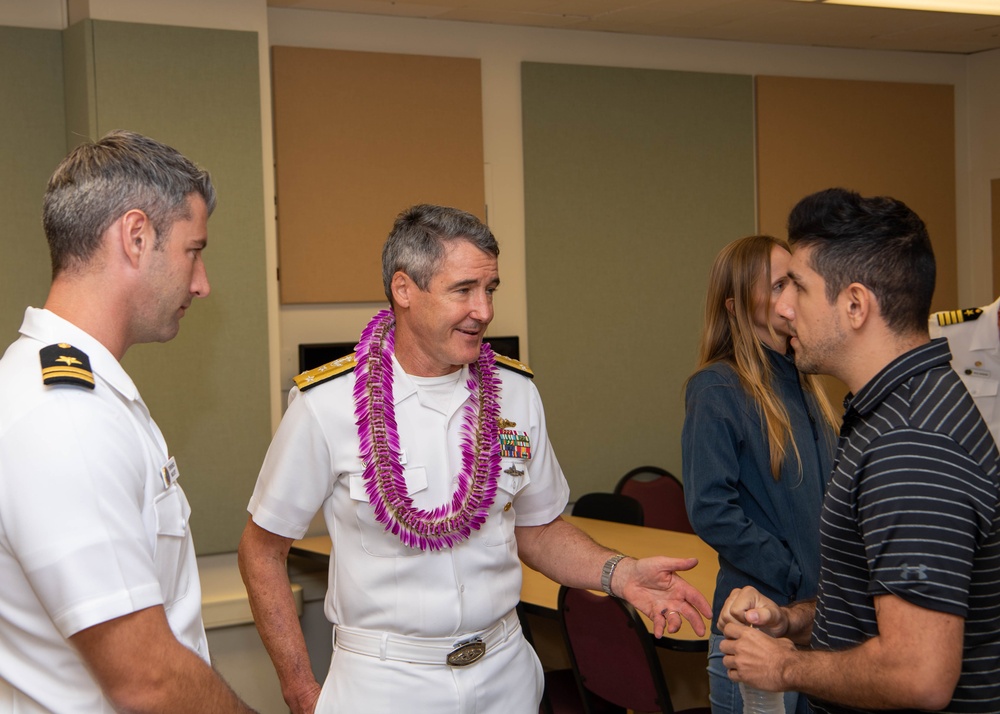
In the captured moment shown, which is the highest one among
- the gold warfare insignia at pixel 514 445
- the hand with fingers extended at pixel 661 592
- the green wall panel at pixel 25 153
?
the green wall panel at pixel 25 153

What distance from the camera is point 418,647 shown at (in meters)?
2.13

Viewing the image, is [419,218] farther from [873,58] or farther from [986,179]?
[986,179]

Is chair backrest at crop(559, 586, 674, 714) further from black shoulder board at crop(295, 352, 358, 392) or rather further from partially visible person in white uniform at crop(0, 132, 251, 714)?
partially visible person in white uniform at crop(0, 132, 251, 714)

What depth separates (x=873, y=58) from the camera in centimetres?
661

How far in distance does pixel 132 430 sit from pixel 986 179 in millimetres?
6646

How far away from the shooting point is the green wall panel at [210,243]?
426cm

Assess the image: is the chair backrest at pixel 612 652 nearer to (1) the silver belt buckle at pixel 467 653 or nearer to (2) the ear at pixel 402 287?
(1) the silver belt buckle at pixel 467 653

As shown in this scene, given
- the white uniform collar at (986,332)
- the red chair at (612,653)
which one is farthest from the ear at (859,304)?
the white uniform collar at (986,332)

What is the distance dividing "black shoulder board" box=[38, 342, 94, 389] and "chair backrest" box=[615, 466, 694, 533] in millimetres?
4053

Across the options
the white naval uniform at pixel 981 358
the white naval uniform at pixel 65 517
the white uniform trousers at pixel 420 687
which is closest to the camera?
the white naval uniform at pixel 65 517

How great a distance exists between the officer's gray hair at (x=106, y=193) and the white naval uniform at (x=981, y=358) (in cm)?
272

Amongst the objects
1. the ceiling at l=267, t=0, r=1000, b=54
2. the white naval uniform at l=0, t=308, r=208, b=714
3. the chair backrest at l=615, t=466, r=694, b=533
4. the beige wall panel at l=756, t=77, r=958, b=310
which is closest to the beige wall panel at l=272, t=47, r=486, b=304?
the ceiling at l=267, t=0, r=1000, b=54

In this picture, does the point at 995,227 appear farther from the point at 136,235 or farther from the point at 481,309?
the point at 136,235

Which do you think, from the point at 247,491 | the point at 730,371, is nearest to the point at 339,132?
the point at 247,491
